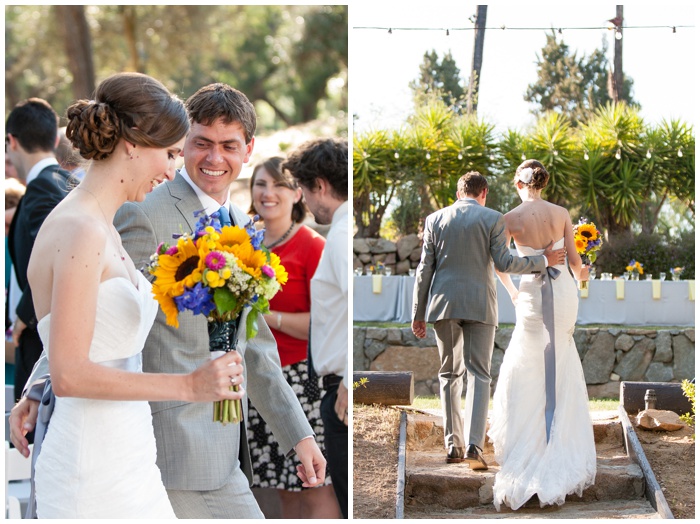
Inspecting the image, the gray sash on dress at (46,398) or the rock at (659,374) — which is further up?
the gray sash on dress at (46,398)

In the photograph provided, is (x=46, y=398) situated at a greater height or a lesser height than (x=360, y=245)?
lesser

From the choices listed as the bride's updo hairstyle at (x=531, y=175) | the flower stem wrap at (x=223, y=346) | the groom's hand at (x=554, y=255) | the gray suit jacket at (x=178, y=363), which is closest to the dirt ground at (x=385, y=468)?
the groom's hand at (x=554, y=255)

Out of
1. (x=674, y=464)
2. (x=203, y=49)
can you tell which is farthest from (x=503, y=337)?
(x=203, y=49)

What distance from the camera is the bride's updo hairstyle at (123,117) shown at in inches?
87.0

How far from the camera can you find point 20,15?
65.5 feet

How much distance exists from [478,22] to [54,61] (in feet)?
60.7

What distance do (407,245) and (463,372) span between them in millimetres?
720

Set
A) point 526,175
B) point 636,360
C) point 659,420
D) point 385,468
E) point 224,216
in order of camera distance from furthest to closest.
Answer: point 636,360, point 659,420, point 526,175, point 385,468, point 224,216

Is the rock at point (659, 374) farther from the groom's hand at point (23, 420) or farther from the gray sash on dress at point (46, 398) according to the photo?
the groom's hand at point (23, 420)

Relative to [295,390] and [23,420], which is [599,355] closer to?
[295,390]

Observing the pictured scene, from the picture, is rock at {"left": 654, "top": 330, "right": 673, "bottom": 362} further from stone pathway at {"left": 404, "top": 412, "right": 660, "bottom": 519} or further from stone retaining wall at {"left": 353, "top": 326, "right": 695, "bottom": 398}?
stone pathway at {"left": 404, "top": 412, "right": 660, "bottom": 519}

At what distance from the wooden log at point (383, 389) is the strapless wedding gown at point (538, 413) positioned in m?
0.50

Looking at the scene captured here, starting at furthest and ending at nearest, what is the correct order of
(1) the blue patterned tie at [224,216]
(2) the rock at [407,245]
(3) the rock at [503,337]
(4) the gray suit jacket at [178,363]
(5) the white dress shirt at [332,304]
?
(3) the rock at [503,337] < (2) the rock at [407,245] < (5) the white dress shirt at [332,304] < (1) the blue patterned tie at [224,216] < (4) the gray suit jacket at [178,363]

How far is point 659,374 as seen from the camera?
5.49 meters
